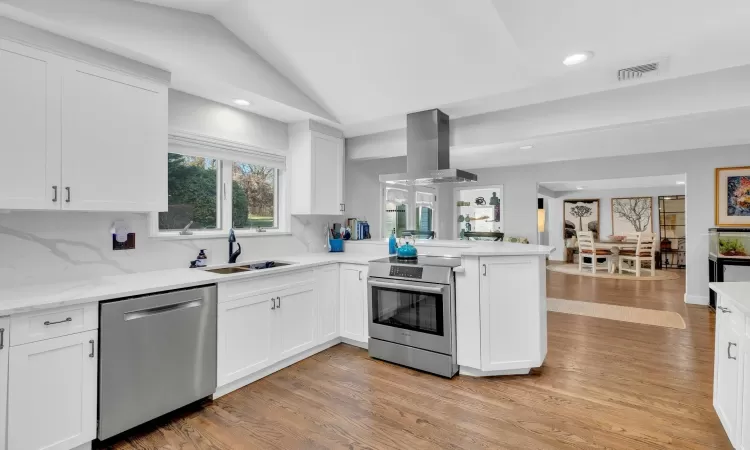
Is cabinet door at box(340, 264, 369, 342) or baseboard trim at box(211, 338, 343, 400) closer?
baseboard trim at box(211, 338, 343, 400)

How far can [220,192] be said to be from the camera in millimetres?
3365

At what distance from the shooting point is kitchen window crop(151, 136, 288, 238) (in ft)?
9.83

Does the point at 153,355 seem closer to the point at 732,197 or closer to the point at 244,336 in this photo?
the point at 244,336

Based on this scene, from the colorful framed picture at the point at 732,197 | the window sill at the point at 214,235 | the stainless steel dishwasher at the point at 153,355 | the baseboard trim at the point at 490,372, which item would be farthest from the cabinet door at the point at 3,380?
the colorful framed picture at the point at 732,197

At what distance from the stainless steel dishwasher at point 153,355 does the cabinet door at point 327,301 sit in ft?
3.45

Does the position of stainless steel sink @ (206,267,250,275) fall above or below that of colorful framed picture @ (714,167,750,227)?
below

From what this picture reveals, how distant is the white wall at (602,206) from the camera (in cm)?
985

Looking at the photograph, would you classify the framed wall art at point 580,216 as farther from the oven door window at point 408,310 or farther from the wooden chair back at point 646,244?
the oven door window at point 408,310

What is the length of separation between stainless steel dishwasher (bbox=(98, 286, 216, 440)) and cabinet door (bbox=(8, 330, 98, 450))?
0.21 feet

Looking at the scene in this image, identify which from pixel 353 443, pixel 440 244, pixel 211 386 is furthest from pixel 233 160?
pixel 353 443

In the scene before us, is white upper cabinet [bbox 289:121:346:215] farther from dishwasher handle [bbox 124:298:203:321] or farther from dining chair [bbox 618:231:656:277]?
dining chair [bbox 618:231:656:277]

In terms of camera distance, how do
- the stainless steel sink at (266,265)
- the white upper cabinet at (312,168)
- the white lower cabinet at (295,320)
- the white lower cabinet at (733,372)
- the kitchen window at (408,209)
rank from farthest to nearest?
1. the kitchen window at (408,209)
2. the white upper cabinet at (312,168)
3. the stainless steel sink at (266,265)
4. the white lower cabinet at (295,320)
5. the white lower cabinet at (733,372)

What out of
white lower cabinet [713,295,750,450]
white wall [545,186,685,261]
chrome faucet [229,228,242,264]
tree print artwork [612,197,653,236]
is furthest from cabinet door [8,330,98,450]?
tree print artwork [612,197,653,236]

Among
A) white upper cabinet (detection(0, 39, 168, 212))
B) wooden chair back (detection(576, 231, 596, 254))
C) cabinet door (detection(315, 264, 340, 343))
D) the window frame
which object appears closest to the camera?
white upper cabinet (detection(0, 39, 168, 212))
